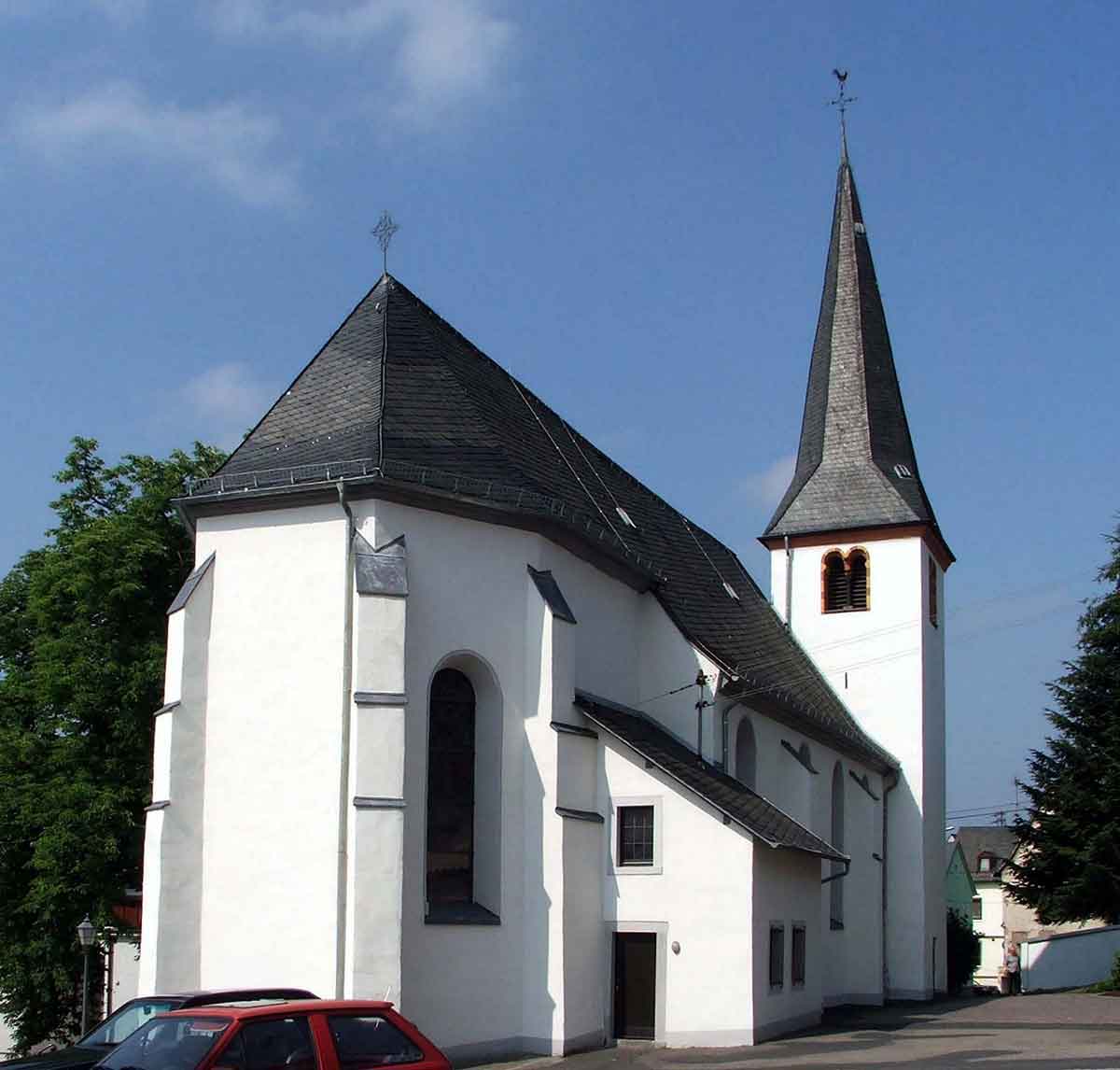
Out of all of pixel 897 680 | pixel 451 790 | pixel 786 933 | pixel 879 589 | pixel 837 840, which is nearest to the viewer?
pixel 451 790

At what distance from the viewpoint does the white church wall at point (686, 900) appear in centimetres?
2047

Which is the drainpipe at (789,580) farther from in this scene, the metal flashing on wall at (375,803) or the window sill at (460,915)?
the metal flashing on wall at (375,803)

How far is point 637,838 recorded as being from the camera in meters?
21.0

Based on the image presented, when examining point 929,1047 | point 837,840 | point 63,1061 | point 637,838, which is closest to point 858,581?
point 837,840

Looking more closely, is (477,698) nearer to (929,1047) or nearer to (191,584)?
(191,584)

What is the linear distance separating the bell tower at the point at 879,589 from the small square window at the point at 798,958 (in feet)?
35.1

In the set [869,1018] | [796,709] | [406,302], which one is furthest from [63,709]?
[869,1018]

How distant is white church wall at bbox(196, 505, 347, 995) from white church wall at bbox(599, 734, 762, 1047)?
14.7 feet

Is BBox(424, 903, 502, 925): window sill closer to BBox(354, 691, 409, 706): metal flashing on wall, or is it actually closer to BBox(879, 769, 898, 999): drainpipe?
BBox(354, 691, 409, 706): metal flashing on wall

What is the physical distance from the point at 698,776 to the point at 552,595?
3674mm

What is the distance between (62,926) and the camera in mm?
26453

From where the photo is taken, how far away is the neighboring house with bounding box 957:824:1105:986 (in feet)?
239

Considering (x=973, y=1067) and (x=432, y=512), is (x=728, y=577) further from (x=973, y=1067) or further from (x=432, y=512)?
(x=973, y=1067)

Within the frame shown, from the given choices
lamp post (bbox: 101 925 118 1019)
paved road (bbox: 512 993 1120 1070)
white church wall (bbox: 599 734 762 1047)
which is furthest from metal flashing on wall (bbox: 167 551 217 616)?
lamp post (bbox: 101 925 118 1019)
